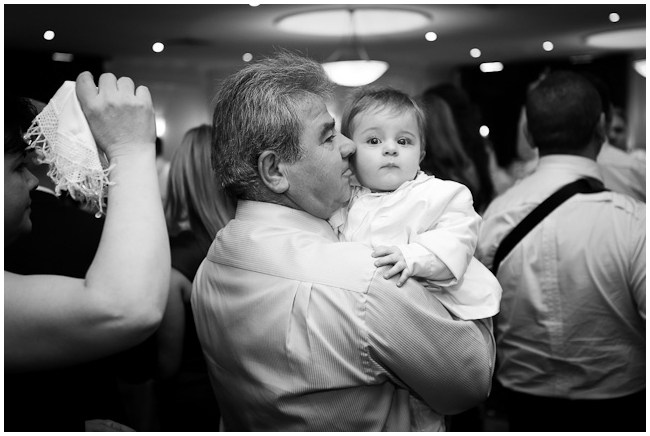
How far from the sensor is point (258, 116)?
146cm

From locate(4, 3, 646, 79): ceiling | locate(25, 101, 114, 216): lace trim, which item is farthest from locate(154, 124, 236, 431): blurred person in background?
locate(4, 3, 646, 79): ceiling

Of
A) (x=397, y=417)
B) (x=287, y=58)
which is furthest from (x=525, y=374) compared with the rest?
(x=287, y=58)

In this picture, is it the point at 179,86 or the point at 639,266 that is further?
the point at 179,86

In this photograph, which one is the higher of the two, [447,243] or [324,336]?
[447,243]

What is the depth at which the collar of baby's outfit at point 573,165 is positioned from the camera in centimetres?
238

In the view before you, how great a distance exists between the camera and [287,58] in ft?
5.14

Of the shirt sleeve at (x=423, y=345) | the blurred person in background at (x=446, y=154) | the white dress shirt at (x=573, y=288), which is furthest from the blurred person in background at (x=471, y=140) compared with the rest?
the shirt sleeve at (x=423, y=345)

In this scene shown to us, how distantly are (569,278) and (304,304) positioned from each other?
1.28 m

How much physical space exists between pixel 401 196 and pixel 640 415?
1418 millimetres

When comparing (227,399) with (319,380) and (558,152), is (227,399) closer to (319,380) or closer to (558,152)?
(319,380)

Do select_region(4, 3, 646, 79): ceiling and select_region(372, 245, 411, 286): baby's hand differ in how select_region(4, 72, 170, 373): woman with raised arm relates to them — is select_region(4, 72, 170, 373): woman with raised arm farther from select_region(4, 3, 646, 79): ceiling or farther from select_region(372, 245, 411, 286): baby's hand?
select_region(4, 3, 646, 79): ceiling

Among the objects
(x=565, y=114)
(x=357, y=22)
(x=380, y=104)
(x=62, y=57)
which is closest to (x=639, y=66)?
(x=357, y=22)

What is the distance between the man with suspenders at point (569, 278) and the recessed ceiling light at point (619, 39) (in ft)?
12.4

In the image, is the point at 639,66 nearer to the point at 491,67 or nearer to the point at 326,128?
the point at 491,67
